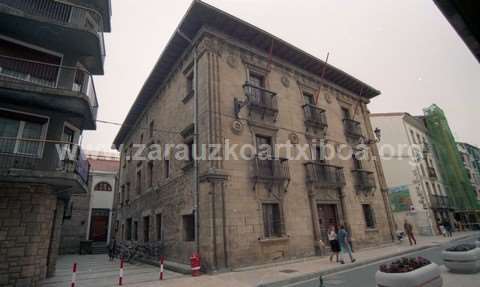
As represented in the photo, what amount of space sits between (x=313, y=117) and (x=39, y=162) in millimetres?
13775

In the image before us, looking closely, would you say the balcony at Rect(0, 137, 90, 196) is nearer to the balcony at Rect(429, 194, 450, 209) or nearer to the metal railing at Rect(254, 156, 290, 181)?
the metal railing at Rect(254, 156, 290, 181)

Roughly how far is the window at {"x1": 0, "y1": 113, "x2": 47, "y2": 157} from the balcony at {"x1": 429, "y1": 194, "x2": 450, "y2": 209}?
110 ft

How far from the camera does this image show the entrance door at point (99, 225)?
26.1m

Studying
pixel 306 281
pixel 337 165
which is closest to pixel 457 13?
pixel 306 281

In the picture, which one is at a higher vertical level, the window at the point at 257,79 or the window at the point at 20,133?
the window at the point at 257,79

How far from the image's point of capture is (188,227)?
11844 mm

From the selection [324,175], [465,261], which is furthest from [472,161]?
[465,261]

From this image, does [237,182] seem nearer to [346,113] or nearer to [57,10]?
[57,10]

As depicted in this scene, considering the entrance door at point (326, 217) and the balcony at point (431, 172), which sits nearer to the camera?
the entrance door at point (326, 217)

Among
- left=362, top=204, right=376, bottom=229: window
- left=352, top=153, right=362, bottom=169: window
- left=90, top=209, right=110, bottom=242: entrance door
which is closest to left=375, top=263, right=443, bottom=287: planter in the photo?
left=362, top=204, right=376, bottom=229: window

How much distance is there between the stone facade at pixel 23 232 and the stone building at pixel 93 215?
17.1m

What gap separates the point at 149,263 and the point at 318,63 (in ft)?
53.3

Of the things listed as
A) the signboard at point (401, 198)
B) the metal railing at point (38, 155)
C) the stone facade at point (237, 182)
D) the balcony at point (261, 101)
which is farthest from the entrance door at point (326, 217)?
the signboard at point (401, 198)

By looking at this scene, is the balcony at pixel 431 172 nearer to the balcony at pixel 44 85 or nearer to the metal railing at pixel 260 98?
the metal railing at pixel 260 98
